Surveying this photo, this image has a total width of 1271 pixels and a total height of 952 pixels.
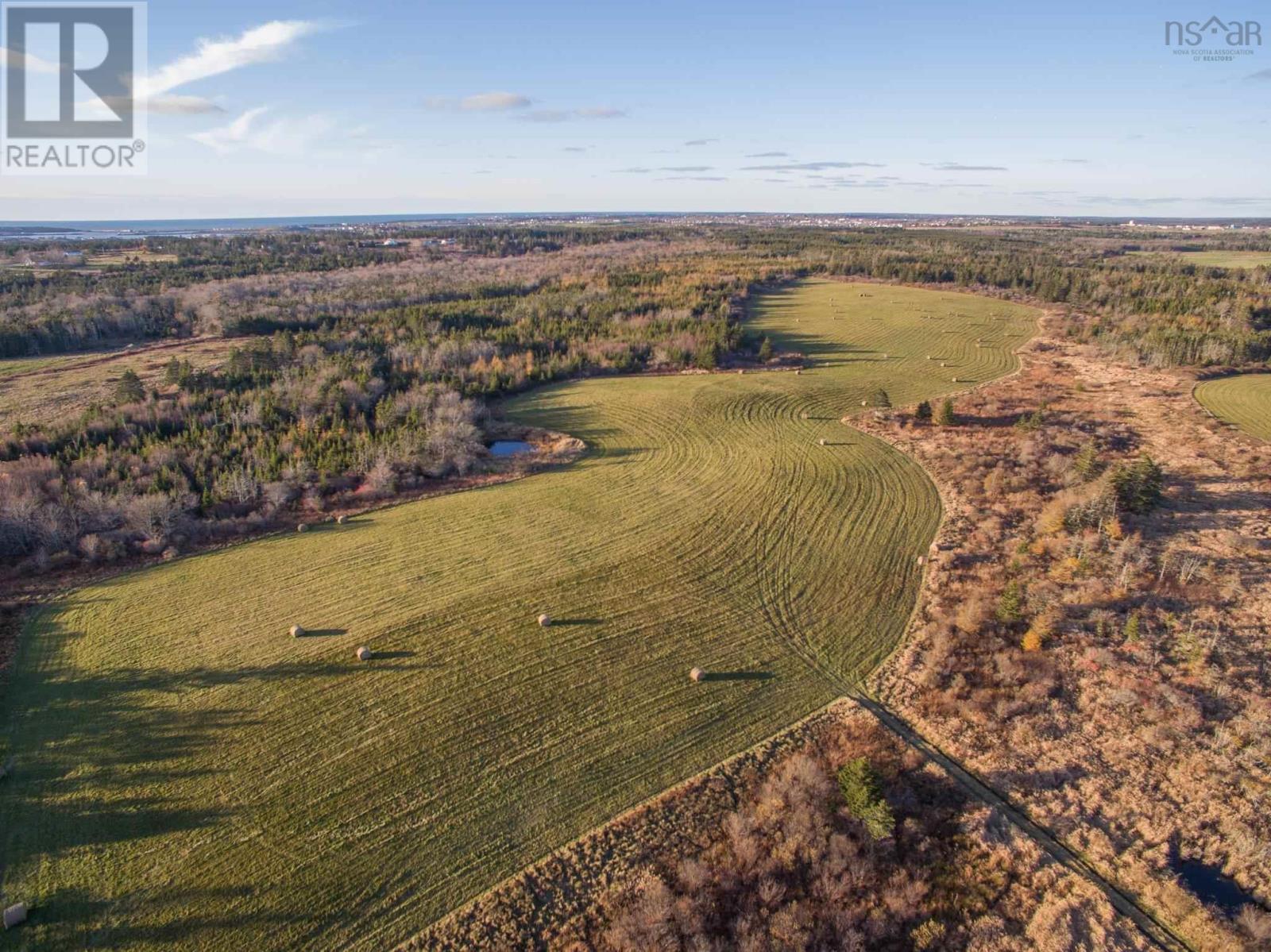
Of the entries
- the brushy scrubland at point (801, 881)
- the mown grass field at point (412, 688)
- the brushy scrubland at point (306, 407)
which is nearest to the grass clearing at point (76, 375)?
the brushy scrubland at point (306, 407)

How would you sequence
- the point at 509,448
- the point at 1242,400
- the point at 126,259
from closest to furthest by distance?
the point at 509,448, the point at 1242,400, the point at 126,259

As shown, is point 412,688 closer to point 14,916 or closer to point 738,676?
→ point 14,916

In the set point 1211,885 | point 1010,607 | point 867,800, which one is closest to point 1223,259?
point 1010,607

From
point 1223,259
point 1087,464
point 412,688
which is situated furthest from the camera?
point 1223,259

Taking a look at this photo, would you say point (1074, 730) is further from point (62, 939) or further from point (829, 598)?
point (62, 939)

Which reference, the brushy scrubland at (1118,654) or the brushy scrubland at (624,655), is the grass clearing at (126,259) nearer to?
the brushy scrubland at (624,655)
